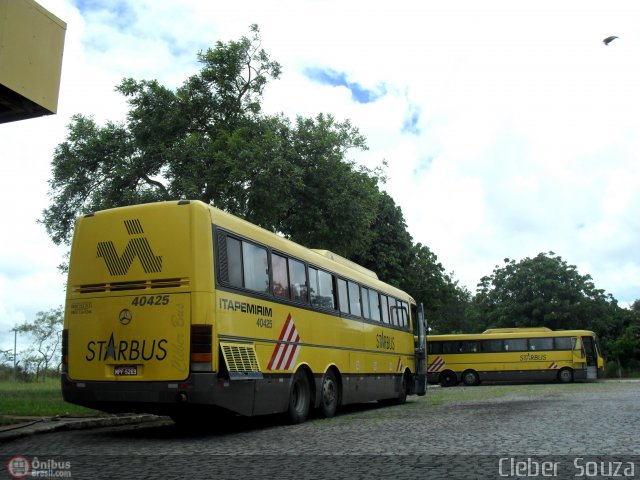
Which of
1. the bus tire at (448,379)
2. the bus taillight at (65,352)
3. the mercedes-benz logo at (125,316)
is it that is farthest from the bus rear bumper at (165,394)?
the bus tire at (448,379)

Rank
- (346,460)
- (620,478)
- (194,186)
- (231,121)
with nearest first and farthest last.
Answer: (620,478) < (346,460) < (194,186) < (231,121)

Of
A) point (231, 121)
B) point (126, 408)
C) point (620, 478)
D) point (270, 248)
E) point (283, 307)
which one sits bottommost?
point (620, 478)

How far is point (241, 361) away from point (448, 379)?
106ft

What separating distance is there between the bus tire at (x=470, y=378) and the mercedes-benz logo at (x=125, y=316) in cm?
3276

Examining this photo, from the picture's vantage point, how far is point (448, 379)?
40.2m

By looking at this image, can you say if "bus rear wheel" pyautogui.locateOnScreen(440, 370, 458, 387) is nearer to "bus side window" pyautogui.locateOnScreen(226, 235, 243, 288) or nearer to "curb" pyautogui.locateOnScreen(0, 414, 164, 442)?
"curb" pyautogui.locateOnScreen(0, 414, 164, 442)

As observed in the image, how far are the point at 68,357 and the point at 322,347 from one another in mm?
4998

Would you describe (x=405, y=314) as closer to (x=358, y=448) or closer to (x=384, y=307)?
(x=384, y=307)

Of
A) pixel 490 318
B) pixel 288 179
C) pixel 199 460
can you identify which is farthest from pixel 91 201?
pixel 490 318

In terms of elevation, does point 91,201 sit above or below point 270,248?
above

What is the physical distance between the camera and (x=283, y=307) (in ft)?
38.6

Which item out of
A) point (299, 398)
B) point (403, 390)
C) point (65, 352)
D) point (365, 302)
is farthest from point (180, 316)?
point (403, 390)

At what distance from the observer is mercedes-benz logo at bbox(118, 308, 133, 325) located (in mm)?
9797

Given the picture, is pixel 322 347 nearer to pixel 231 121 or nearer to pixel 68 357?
pixel 68 357
